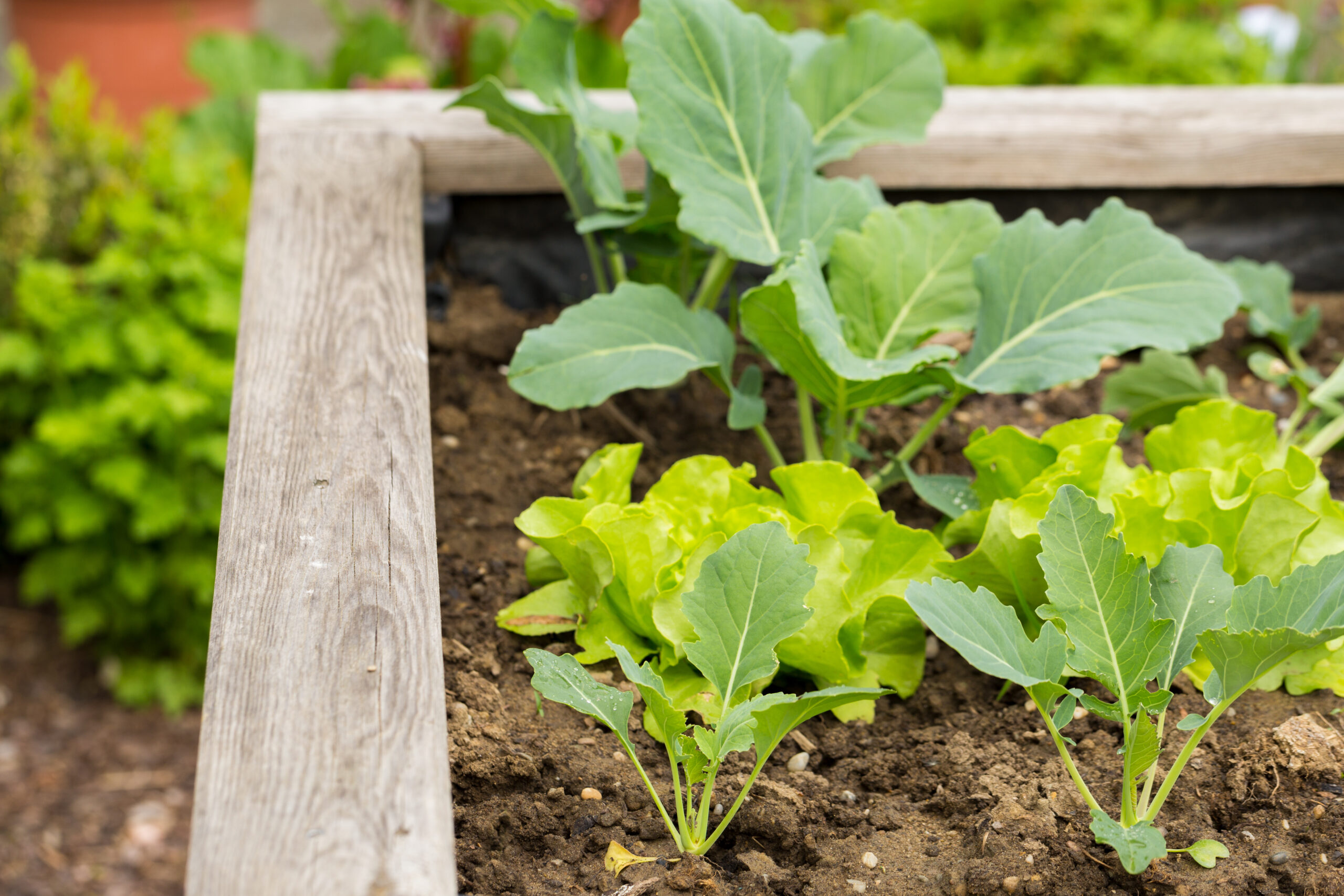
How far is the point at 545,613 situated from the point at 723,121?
63cm

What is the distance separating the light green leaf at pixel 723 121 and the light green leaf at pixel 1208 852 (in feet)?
2.39

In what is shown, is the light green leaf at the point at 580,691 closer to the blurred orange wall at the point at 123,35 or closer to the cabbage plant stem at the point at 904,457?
the cabbage plant stem at the point at 904,457

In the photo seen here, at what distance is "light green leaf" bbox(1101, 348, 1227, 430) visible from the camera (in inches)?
62.9

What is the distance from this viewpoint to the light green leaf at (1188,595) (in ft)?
3.36

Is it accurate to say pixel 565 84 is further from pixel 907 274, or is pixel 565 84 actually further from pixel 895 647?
pixel 895 647

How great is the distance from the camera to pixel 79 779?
245cm

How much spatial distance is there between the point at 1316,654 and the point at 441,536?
3.22 ft

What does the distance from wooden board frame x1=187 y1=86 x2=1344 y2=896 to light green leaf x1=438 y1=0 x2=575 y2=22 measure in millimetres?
241

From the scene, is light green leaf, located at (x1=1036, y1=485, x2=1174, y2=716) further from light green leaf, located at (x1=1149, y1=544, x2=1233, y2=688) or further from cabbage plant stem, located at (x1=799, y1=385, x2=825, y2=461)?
cabbage plant stem, located at (x1=799, y1=385, x2=825, y2=461)

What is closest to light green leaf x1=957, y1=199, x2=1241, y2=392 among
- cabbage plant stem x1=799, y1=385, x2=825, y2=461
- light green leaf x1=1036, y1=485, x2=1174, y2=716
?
cabbage plant stem x1=799, y1=385, x2=825, y2=461

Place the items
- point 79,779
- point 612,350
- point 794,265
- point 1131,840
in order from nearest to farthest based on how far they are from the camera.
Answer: point 1131,840 < point 794,265 < point 612,350 < point 79,779

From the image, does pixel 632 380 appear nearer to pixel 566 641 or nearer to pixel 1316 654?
pixel 566 641

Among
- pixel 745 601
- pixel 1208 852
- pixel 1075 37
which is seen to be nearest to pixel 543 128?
pixel 745 601

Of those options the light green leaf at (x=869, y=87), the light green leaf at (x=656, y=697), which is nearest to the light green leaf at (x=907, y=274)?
the light green leaf at (x=869, y=87)
